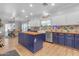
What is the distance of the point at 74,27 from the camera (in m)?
4.25

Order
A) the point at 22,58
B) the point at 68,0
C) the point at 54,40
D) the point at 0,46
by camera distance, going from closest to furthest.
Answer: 1. the point at 68,0
2. the point at 22,58
3. the point at 0,46
4. the point at 54,40

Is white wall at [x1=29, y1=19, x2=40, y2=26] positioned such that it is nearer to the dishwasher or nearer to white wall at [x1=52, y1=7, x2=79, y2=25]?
white wall at [x1=52, y1=7, x2=79, y2=25]

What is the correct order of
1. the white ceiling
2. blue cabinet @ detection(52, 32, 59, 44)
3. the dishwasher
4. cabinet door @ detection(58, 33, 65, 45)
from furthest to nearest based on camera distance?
the dishwasher → blue cabinet @ detection(52, 32, 59, 44) → cabinet door @ detection(58, 33, 65, 45) → the white ceiling

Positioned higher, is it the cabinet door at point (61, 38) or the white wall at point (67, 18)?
the white wall at point (67, 18)

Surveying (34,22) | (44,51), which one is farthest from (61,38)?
(34,22)

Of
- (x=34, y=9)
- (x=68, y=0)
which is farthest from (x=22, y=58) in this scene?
(x=68, y=0)

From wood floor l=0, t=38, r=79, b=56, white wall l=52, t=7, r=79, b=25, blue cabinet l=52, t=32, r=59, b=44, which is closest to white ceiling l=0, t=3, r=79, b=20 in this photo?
white wall l=52, t=7, r=79, b=25

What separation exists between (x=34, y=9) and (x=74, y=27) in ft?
6.26

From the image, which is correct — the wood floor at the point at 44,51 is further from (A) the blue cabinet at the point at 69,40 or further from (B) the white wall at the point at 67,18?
(B) the white wall at the point at 67,18

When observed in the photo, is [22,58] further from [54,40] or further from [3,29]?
[54,40]

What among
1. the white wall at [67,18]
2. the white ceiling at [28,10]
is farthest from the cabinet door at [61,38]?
the white ceiling at [28,10]

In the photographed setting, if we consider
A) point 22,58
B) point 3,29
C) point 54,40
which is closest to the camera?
point 22,58

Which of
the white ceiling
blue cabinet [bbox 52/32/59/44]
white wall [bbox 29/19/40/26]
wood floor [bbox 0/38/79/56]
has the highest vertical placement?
the white ceiling

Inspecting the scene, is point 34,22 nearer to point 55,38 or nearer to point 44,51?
point 44,51
